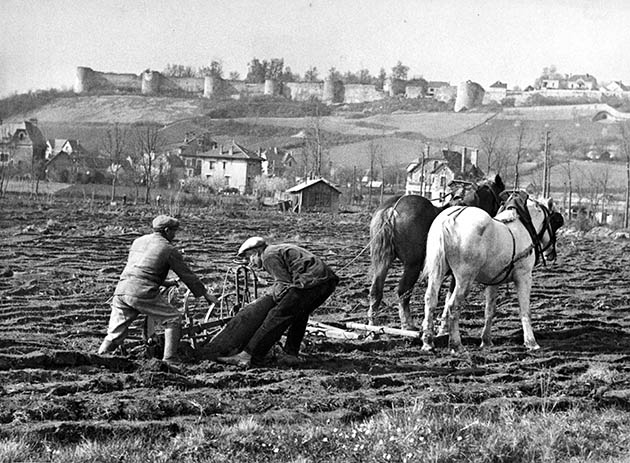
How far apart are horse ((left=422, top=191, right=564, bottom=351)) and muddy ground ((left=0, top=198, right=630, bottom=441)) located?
0.41 m

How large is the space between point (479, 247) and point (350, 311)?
3.54 meters

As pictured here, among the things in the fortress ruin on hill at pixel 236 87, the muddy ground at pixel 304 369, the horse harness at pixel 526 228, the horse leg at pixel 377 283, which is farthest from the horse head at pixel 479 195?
the fortress ruin on hill at pixel 236 87

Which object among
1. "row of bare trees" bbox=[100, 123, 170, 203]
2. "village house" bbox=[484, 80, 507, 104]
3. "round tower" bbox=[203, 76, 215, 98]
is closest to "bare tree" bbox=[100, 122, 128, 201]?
"row of bare trees" bbox=[100, 123, 170, 203]

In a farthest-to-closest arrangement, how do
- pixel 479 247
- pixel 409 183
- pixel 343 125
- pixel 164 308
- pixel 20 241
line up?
pixel 343 125 < pixel 409 183 < pixel 20 241 < pixel 479 247 < pixel 164 308

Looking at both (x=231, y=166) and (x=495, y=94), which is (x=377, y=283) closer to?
(x=231, y=166)

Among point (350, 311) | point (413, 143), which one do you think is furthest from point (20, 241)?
point (413, 143)

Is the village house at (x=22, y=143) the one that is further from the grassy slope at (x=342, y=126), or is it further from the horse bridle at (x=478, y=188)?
the horse bridle at (x=478, y=188)

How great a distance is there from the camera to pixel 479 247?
11992 millimetres

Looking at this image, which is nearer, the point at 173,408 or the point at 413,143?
the point at 173,408

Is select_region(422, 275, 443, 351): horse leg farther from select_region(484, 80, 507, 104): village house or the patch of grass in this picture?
select_region(484, 80, 507, 104): village house

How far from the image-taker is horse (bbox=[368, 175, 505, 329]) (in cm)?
1360

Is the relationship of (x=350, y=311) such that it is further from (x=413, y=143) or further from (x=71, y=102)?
(x=71, y=102)

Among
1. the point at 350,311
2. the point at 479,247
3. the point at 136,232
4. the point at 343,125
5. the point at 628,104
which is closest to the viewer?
the point at 479,247

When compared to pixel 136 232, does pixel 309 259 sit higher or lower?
higher
